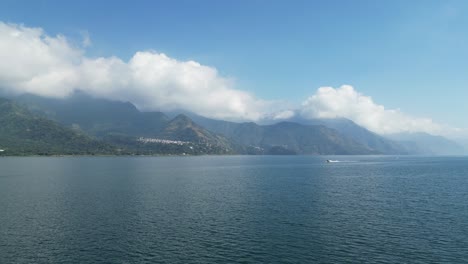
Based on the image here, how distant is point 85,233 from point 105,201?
146 feet

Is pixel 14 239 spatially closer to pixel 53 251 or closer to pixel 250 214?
pixel 53 251

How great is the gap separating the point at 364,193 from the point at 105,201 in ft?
335

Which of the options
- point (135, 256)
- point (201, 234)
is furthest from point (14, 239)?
point (201, 234)

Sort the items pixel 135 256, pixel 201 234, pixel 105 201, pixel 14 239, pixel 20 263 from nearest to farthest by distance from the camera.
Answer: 1. pixel 20 263
2. pixel 135 256
3. pixel 14 239
4. pixel 201 234
5. pixel 105 201

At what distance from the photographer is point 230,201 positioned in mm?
122000

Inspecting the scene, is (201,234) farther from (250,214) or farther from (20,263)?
(20,263)

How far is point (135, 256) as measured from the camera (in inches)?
→ 2527

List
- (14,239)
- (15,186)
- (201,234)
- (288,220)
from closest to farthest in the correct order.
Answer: (14,239)
(201,234)
(288,220)
(15,186)

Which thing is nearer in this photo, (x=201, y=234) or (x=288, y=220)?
(x=201, y=234)

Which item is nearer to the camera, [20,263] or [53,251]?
[20,263]

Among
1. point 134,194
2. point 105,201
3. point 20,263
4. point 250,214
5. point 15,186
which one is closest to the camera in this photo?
point 20,263

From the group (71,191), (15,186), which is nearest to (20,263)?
(71,191)

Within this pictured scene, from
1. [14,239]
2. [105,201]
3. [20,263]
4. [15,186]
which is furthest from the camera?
[15,186]

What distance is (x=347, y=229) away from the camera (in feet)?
271
